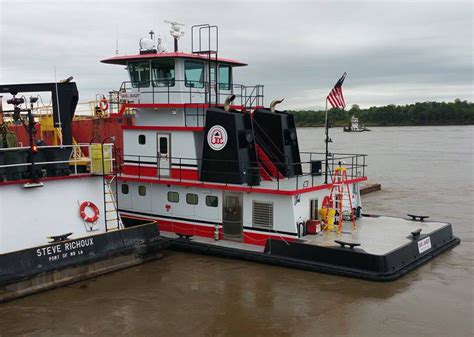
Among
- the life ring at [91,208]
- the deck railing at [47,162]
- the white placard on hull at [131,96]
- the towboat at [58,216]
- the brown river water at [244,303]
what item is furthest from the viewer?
the white placard on hull at [131,96]

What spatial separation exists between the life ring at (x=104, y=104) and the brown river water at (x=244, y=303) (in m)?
5.98

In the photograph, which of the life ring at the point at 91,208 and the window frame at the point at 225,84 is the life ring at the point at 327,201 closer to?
the window frame at the point at 225,84

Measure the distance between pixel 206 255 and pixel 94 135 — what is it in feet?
21.4

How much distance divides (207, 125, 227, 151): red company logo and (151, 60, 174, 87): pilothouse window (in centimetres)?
210

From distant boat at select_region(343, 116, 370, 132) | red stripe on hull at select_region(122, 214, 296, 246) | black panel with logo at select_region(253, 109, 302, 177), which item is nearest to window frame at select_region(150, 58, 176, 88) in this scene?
black panel with logo at select_region(253, 109, 302, 177)

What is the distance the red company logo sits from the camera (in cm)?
1335

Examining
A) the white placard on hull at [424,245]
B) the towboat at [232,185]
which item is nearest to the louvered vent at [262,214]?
the towboat at [232,185]

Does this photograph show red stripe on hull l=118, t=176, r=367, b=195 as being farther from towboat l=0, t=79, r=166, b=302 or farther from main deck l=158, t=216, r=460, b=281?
towboat l=0, t=79, r=166, b=302

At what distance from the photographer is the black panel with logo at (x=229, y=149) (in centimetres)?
1318

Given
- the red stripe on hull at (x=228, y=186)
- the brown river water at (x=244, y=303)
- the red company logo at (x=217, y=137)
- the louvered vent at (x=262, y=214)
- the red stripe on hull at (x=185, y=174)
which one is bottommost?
the brown river water at (x=244, y=303)

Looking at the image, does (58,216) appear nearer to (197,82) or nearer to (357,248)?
(197,82)

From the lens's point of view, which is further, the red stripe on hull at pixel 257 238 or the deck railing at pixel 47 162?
the red stripe on hull at pixel 257 238

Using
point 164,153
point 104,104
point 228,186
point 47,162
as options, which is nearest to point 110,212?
point 47,162

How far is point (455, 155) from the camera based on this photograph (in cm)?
4638
